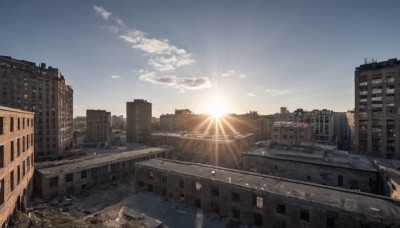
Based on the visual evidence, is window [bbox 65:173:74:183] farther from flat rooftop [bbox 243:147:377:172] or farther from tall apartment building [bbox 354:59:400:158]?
tall apartment building [bbox 354:59:400:158]

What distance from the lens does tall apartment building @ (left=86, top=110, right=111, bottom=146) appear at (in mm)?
112000

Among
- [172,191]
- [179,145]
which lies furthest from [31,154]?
[179,145]

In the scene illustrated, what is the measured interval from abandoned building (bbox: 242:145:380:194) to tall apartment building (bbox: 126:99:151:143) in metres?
85.2

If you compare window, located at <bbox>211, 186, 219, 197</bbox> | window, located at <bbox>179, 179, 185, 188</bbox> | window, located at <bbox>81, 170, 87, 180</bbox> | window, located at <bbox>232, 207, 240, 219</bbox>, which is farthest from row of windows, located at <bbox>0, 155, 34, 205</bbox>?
window, located at <bbox>232, 207, 240, 219</bbox>

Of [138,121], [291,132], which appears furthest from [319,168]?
[138,121]

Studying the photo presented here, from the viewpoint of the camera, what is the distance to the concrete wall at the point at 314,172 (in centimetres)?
4019

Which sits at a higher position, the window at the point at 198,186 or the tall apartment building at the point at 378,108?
the tall apartment building at the point at 378,108

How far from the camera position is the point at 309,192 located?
2978 cm

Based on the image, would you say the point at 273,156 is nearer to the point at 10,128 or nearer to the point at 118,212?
the point at 118,212

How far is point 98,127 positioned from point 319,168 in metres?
107

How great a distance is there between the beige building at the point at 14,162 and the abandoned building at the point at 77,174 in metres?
2.93

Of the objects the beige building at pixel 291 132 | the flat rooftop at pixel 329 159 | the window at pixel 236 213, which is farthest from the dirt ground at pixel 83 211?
the beige building at pixel 291 132

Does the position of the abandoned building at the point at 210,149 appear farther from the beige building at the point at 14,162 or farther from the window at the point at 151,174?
the beige building at the point at 14,162

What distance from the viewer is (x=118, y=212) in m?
34.6
